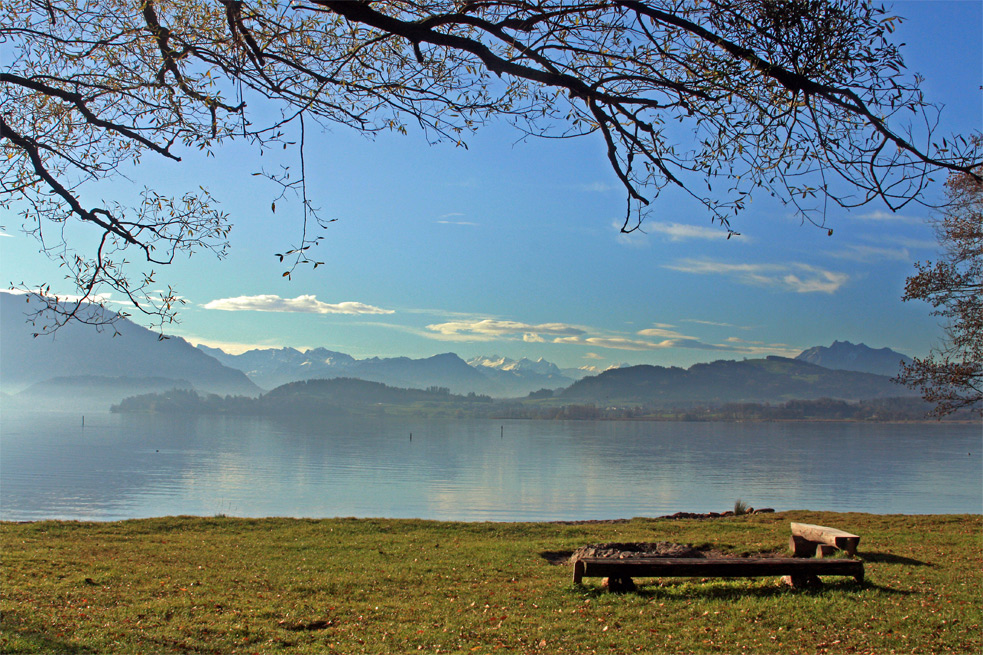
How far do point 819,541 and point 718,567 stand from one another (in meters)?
5.36

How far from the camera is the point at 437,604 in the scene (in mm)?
8250

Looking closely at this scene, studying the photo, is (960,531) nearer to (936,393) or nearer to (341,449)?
(936,393)

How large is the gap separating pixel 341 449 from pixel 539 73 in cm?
10657

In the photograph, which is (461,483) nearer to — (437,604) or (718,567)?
(437,604)

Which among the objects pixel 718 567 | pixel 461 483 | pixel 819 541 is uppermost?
→ pixel 718 567

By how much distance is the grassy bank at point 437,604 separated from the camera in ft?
20.9

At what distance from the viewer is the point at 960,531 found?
54.6ft

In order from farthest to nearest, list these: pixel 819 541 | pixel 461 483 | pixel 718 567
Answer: pixel 461 483 → pixel 819 541 → pixel 718 567

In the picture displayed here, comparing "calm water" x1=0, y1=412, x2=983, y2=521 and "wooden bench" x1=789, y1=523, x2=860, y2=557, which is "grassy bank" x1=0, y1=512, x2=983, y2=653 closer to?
"wooden bench" x1=789, y1=523, x2=860, y2=557

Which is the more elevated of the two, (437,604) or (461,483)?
(437,604)

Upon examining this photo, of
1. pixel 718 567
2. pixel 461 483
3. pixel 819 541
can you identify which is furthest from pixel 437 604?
pixel 461 483

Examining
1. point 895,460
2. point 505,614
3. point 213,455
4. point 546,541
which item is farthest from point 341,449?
point 505,614

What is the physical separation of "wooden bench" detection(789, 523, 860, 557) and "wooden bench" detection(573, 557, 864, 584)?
9.80 feet

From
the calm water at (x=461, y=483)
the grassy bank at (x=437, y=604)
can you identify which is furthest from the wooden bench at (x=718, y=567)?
the calm water at (x=461, y=483)
